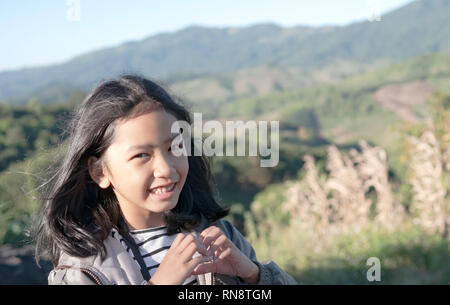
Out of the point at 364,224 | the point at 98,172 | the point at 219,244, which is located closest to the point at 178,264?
the point at 219,244

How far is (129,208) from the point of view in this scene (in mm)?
1357

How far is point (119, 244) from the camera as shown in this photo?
4.18 ft

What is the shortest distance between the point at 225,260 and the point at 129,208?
0.29 metres

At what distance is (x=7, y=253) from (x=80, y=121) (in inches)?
147

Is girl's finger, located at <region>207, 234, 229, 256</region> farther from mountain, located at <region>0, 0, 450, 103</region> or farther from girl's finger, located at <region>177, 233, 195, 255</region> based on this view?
mountain, located at <region>0, 0, 450, 103</region>

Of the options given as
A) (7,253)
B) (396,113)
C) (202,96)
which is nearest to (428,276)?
(7,253)

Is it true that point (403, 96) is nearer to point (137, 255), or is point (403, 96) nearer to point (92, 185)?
point (92, 185)

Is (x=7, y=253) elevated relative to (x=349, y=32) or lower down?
lower down

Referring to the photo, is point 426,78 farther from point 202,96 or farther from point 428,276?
point 428,276

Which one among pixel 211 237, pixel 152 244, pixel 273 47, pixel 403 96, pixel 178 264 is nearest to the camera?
pixel 178 264

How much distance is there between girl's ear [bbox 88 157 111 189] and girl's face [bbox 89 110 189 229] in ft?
0.15

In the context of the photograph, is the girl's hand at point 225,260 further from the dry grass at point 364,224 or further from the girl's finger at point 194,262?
the dry grass at point 364,224

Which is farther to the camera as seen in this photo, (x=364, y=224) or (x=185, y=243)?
(x=364, y=224)
